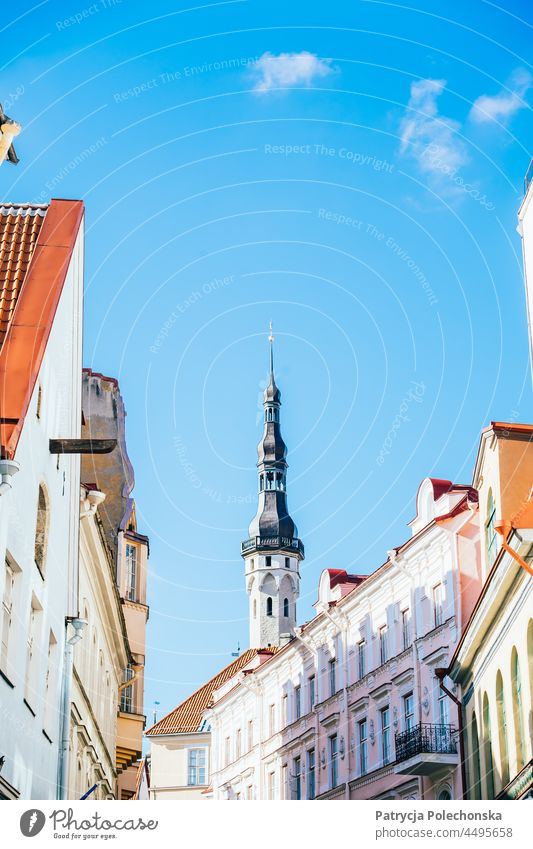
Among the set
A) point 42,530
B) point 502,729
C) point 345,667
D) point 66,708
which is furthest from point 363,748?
point 42,530

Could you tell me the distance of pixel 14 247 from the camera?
17.8 metres

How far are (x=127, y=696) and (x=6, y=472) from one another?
21959 mm

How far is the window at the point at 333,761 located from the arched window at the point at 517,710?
1587 centimetres

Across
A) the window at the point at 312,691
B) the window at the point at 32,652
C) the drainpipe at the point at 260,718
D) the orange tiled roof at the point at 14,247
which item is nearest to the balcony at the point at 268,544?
the drainpipe at the point at 260,718

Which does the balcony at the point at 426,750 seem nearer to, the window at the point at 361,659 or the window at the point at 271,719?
the window at the point at 361,659

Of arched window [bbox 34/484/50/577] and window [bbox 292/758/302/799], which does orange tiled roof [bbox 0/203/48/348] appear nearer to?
arched window [bbox 34/484/50/577]

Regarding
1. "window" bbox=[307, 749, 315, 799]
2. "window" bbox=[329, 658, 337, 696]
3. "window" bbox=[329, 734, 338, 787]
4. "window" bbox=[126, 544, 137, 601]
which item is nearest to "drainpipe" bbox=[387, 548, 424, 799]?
"window" bbox=[329, 658, 337, 696]

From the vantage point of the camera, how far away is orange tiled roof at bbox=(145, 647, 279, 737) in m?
50.6

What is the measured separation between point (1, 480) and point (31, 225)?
19.6 ft

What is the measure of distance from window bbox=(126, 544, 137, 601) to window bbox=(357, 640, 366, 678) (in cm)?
650

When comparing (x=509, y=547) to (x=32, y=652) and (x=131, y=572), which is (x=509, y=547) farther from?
(x=131, y=572)

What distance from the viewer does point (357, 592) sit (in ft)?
107
